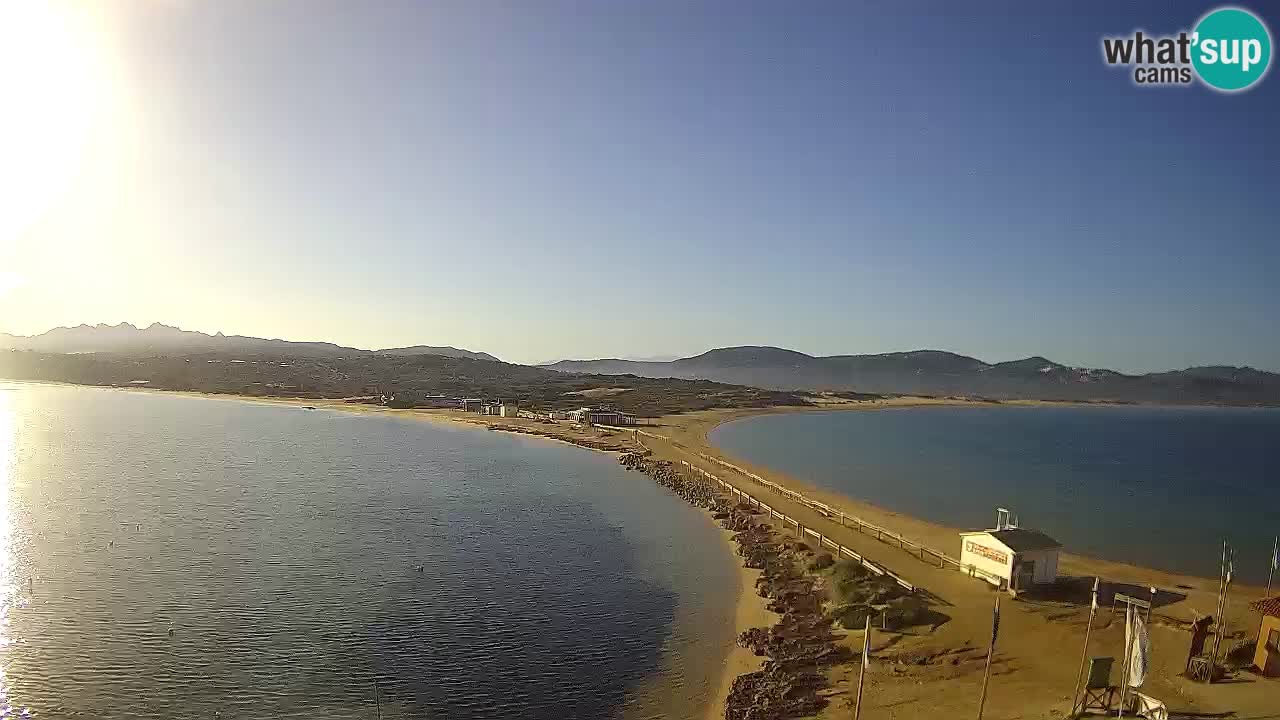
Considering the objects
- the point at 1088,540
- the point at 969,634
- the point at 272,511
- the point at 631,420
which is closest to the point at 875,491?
the point at 1088,540

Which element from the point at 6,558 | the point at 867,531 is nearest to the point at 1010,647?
the point at 867,531

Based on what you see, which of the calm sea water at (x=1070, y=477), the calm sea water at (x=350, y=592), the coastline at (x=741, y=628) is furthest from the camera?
the calm sea water at (x=1070, y=477)

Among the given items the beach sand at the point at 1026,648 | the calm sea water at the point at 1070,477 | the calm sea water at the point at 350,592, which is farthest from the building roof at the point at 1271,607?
the calm sea water at the point at 1070,477

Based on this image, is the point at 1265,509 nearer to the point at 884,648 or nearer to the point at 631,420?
the point at 884,648

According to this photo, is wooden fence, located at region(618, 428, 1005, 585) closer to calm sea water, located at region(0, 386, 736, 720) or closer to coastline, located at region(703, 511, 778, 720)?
coastline, located at region(703, 511, 778, 720)

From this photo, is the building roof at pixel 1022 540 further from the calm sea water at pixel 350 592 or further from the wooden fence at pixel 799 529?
the calm sea water at pixel 350 592

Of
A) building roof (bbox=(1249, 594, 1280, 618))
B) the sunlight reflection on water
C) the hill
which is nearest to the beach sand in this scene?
building roof (bbox=(1249, 594, 1280, 618))

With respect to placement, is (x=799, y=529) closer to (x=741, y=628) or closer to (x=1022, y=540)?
(x=1022, y=540)
